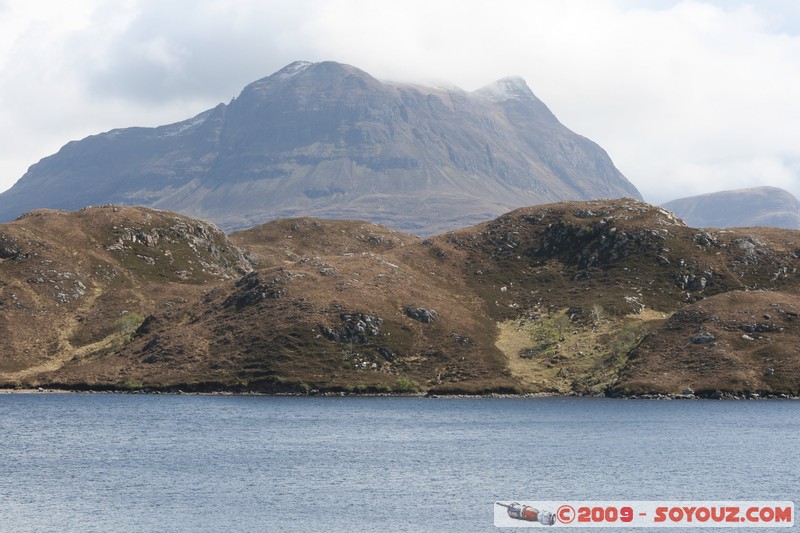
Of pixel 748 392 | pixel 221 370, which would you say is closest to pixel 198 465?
pixel 221 370

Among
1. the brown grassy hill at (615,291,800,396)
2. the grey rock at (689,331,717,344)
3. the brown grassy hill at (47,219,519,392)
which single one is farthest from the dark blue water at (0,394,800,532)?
the grey rock at (689,331,717,344)

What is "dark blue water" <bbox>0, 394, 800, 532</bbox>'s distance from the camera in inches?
2923

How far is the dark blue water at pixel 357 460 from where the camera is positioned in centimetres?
7425

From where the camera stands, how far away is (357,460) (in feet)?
330

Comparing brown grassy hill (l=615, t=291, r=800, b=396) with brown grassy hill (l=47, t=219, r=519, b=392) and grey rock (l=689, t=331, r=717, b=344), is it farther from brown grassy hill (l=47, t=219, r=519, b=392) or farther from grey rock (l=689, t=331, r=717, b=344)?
brown grassy hill (l=47, t=219, r=519, b=392)

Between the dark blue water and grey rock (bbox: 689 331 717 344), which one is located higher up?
grey rock (bbox: 689 331 717 344)

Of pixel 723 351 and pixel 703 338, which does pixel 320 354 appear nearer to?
Result: pixel 703 338

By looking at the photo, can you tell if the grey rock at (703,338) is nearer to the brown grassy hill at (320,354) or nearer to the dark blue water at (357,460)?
the dark blue water at (357,460)

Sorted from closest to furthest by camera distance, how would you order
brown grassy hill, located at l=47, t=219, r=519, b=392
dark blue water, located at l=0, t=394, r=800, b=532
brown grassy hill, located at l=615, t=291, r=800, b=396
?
dark blue water, located at l=0, t=394, r=800, b=532
brown grassy hill, located at l=615, t=291, r=800, b=396
brown grassy hill, located at l=47, t=219, r=519, b=392

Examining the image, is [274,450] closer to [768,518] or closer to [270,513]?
[270,513]

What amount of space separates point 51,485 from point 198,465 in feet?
53.8

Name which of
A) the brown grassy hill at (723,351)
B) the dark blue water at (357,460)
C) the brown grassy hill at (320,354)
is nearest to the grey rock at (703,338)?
the brown grassy hill at (723,351)

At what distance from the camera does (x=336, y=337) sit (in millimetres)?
189000

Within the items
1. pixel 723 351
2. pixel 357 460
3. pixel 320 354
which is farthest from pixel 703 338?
pixel 357 460
